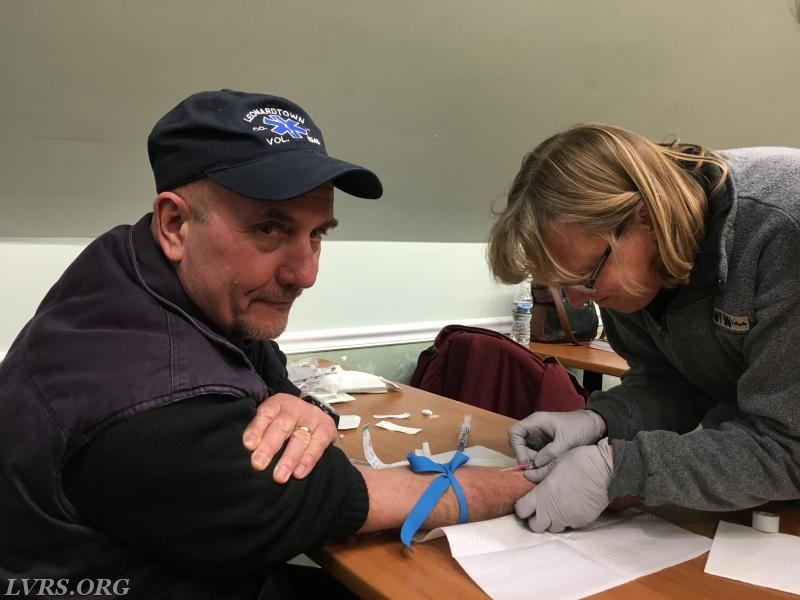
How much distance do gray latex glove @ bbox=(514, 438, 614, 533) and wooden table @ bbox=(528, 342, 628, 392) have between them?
4.49 ft

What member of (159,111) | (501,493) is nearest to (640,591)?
(501,493)

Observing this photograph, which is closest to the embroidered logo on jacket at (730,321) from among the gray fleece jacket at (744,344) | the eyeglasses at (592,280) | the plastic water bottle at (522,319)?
the gray fleece jacket at (744,344)

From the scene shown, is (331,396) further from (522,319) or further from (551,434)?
(522,319)

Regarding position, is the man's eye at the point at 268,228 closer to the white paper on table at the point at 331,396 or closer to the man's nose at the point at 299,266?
the man's nose at the point at 299,266

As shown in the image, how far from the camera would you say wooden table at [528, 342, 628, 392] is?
244 centimetres

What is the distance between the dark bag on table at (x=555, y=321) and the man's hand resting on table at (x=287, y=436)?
2.02 meters

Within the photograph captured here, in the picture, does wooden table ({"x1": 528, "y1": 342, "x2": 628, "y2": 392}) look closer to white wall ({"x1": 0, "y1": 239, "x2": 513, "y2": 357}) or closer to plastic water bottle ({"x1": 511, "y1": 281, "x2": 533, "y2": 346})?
plastic water bottle ({"x1": 511, "y1": 281, "x2": 533, "y2": 346})

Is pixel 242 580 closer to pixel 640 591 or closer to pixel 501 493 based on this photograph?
pixel 501 493

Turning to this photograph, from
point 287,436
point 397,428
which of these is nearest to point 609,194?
point 287,436

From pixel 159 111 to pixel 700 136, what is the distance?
2.25 metres

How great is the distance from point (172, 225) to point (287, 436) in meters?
0.37

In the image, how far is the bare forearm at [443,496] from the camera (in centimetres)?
95

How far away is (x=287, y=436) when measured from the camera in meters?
0.91

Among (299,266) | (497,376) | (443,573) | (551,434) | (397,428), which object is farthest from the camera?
(497,376)
